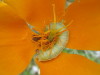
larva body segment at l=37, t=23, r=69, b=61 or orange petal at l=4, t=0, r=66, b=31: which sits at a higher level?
orange petal at l=4, t=0, r=66, b=31

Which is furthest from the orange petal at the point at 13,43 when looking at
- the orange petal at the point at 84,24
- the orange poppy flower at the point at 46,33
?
the orange petal at the point at 84,24

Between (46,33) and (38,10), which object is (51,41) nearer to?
(46,33)

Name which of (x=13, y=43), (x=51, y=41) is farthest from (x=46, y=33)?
(x=13, y=43)

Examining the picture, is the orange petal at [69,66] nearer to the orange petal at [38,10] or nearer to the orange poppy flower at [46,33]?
the orange poppy flower at [46,33]

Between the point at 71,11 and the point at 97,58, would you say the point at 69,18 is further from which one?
the point at 97,58

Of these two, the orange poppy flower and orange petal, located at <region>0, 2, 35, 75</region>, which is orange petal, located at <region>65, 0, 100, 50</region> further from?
orange petal, located at <region>0, 2, 35, 75</region>

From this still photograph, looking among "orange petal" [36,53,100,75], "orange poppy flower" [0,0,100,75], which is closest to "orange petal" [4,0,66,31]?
"orange poppy flower" [0,0,100,75]
